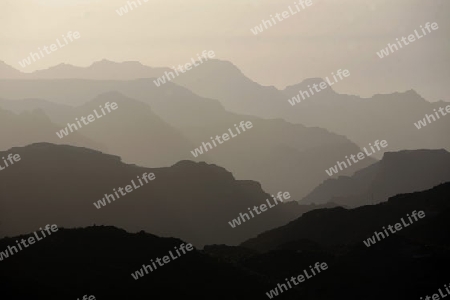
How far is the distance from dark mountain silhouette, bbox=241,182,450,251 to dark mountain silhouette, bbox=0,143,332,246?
2499cm

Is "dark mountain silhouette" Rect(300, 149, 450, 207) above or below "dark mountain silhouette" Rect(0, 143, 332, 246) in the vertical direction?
below

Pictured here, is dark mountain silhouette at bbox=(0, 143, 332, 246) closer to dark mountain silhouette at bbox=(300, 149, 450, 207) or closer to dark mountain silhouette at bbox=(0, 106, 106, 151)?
dark mountain silhouette at bbox=(300, 149, 450, 207)

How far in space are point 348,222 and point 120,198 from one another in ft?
160

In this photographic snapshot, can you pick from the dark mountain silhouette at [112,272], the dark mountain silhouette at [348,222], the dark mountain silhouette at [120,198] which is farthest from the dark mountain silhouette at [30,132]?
the dark mountain silhouette at [112,272]

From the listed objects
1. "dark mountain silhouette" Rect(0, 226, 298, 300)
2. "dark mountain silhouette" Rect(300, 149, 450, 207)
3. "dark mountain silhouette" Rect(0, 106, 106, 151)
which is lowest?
"dark mountain silhouette" Rect(300, 149, 450, 207)

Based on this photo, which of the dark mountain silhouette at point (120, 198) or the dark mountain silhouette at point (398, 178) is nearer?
the dark mountain silhouette at point (120, 198)

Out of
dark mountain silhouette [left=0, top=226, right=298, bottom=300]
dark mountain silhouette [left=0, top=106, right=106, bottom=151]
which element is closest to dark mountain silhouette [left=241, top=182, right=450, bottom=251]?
dark mountain silhouette [left=0, top=226, right=298, bottom=300]

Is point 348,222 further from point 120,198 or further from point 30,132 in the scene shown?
point 30,132

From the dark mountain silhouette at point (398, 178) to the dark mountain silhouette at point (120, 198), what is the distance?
53671mm

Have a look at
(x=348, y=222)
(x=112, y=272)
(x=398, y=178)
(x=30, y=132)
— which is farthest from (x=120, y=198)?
(x=398, y=178)

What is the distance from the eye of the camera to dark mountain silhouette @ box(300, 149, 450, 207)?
158375 millimetres

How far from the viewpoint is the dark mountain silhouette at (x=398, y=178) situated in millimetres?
158375

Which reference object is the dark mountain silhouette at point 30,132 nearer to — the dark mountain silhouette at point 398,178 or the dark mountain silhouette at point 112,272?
the dark mountain silhouette at point 398,178

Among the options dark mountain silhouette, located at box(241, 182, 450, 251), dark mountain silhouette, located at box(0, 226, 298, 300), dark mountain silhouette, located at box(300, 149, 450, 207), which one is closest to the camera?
dark mountain silhouette, located at box(0, 226, 298, 300)
